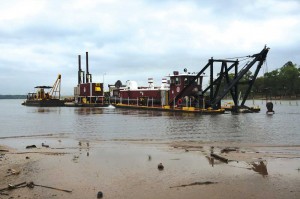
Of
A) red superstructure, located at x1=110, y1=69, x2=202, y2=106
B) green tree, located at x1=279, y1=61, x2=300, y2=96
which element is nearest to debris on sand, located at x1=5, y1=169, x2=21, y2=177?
red superstructure, located at x1=110, y1=69, x2=202, y2=106

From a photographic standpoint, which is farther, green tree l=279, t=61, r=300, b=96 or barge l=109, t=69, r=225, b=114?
green tree l=279, t=61, r=300, b=96

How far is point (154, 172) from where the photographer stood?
31.0 feet

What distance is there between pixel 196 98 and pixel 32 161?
30.3 meters

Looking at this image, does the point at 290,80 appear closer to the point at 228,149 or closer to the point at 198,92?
the point at 198,92

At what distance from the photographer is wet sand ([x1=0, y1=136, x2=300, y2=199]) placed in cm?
757

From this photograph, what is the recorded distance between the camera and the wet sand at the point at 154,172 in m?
7.57

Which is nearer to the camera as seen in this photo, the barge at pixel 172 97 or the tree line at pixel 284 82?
the barge at pixel 172 97

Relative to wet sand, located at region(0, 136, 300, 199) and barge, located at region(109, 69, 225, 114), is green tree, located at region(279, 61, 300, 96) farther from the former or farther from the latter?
wet sand, located at region(0, 136, 300, 199)

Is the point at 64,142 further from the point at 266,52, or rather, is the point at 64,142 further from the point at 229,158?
the point at 266,52

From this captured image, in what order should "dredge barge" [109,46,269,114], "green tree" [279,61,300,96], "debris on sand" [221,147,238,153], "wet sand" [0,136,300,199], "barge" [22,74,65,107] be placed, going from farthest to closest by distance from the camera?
"green tree" [279,61,300,96] → "barge" [22,74,65,107] → "dredge barge" [109,46,269,114] → "debris on sand" [221,147,238,153] → "wet sand" [0,136,300,199]

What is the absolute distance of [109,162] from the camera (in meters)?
10.9

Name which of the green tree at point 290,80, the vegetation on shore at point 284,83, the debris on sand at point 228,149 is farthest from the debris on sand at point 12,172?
the green tree at point 290,80

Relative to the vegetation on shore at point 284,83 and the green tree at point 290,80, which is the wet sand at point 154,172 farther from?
the green tree at point 290,80

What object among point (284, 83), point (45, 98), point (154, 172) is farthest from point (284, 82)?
point (154, 172)
